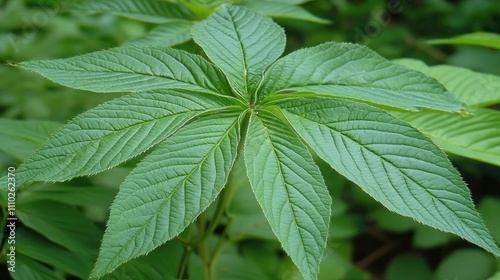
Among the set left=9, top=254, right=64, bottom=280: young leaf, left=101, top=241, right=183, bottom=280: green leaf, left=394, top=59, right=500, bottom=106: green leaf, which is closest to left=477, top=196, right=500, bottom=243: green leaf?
left=394, top=59, right=500, bottom=106: green leaf

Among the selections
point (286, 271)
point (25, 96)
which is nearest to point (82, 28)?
point (25, 96)

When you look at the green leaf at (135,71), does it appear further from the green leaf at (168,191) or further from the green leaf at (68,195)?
the green leaf at (68,195)

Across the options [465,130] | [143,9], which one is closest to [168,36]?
[143,9]

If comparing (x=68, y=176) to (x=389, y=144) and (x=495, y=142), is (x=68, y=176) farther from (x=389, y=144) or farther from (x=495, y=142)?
(x=495, y=142)

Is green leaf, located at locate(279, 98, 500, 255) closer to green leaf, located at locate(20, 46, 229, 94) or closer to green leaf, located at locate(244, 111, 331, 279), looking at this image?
green leaf, located at locate(244, 111, 331, 279)

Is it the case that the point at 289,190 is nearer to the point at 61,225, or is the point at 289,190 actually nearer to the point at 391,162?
the point at 391,162

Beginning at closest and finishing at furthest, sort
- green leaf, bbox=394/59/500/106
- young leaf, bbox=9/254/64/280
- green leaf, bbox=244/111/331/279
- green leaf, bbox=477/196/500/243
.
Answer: green leaf, bbox=244/111/331/279 < young leaf, bbox=9/254/64/280 < green leaf, bbox=394/59/500/106 < green leaf, bbox=477/196/500/243

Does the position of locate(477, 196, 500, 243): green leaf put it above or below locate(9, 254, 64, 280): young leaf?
above
